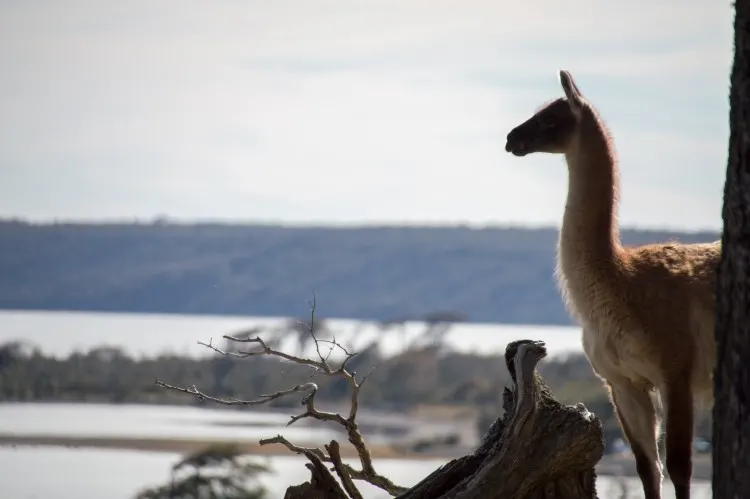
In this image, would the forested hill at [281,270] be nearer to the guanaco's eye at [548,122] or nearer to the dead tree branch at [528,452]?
the guanaco's eye at [548,122]

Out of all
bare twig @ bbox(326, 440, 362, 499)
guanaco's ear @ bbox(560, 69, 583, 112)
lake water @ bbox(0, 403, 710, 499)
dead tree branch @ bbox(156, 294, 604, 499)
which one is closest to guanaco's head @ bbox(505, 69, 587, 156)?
guanaco's ear @ bbox(560, 69, 583, 112)

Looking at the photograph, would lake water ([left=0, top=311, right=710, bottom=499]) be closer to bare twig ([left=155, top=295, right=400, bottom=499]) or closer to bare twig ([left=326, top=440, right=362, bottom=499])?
bare twig ([left=155, top=295, right=400, bottom=499])

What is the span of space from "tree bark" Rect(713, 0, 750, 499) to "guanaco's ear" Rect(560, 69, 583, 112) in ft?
8.97

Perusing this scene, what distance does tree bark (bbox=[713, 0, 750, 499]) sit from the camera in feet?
15.3

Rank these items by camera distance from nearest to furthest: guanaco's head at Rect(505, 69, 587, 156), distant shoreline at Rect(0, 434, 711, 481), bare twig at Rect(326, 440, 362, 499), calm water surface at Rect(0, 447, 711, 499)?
bare twig at Rect(326, 440, 362, 499) → guanaco's head at Rect(505, 69, 587, 156) → calm water surface at Rect(0, 447, 711, 499) → distant shoreline at Rect(0, 434, 711, 481)

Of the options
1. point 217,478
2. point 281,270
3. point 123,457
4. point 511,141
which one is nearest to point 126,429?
point 123,457

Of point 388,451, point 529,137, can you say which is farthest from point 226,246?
point 529,137

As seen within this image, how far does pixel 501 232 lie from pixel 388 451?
1960 inches

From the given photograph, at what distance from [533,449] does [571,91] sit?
242 centimetres

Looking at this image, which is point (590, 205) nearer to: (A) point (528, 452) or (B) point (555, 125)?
(B) point (555, 125)

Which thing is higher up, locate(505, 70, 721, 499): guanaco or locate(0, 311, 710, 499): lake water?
locate(505, 70, 721, 499): guanaco

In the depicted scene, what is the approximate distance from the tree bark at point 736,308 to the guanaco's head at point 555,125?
2.74 m

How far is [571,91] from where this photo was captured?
7531 millimetres

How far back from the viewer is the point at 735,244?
15.4 feet
